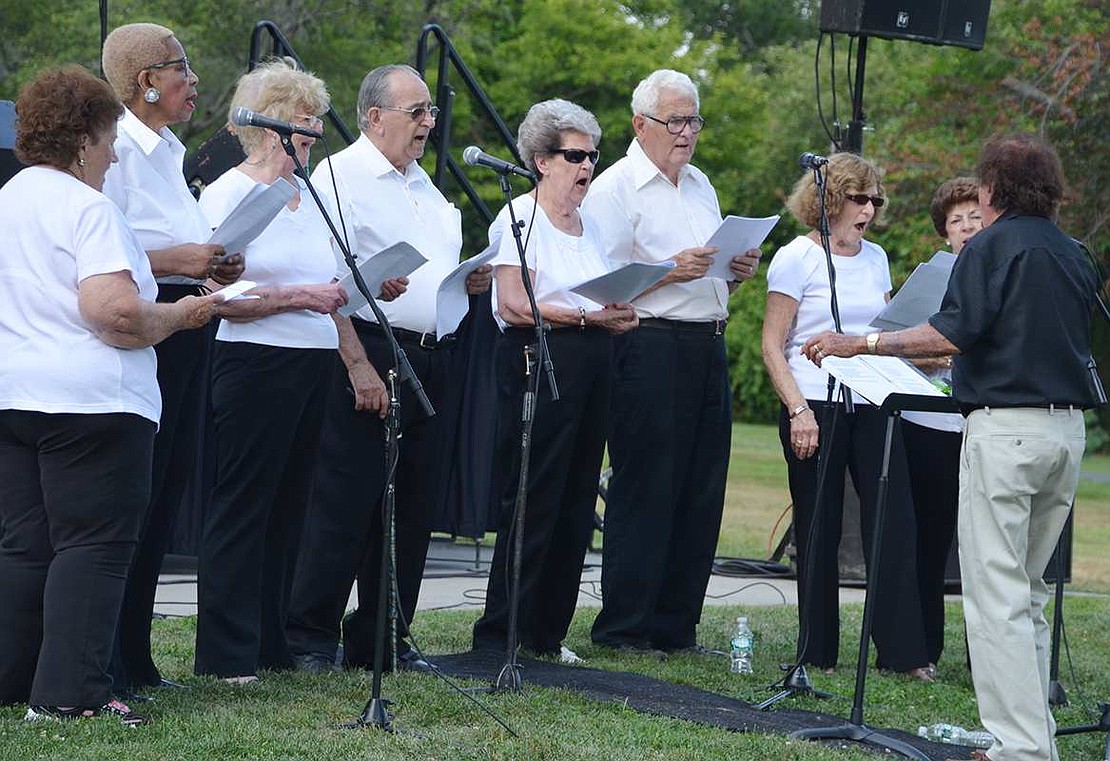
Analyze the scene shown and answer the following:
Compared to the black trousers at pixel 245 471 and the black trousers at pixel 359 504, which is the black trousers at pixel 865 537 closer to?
the black trousers at pixel 359 504

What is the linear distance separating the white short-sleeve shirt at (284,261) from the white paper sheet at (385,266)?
0.52ft

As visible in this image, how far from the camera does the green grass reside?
4605 mm

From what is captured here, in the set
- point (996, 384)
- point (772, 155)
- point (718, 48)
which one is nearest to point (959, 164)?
point (772, 155)

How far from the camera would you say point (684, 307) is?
6.81 metres

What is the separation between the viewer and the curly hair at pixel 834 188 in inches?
271

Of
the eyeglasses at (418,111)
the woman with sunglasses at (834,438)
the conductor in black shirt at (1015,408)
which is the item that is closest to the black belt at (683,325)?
the woman with sunglasses at (834,438)

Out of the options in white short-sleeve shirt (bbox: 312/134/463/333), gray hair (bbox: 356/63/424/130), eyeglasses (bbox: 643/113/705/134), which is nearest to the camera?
white short-sleeve shirt (bbox: 312/134/463/333)

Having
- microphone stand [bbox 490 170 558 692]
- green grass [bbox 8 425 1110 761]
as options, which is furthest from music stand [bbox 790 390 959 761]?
microphone stand [bbox 490 170 558 692]

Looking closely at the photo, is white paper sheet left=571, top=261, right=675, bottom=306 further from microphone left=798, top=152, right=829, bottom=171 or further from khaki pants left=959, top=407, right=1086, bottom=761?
khaki pants left=959, top=407, right=1086, bottom=761

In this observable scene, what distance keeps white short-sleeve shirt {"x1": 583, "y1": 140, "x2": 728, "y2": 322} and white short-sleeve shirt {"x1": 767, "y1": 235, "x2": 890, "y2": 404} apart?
0.93 feet

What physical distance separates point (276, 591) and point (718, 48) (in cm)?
3546

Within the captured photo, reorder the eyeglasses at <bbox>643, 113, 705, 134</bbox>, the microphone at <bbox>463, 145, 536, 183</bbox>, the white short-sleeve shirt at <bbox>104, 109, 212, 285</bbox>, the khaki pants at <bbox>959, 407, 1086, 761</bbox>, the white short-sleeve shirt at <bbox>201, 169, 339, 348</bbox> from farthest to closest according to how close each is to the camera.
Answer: the eyeglasses at <bbox>643, 113, 705, 134</bbox> → the white short-sleeve shirt at <bbox>201, 169, 339, 348</bbox> → the microphone at <bbox>463, 145, 536, 183</bbox> → the white short-sleeve shirt at <bbox>104, 109, 212, 285</bbox> → the khaki pants at <bbox>959, 407, 1086, 761</bbox>

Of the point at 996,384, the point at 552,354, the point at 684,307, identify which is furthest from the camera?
the point at 684,307

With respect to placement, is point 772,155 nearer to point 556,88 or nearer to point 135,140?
point 556,88
